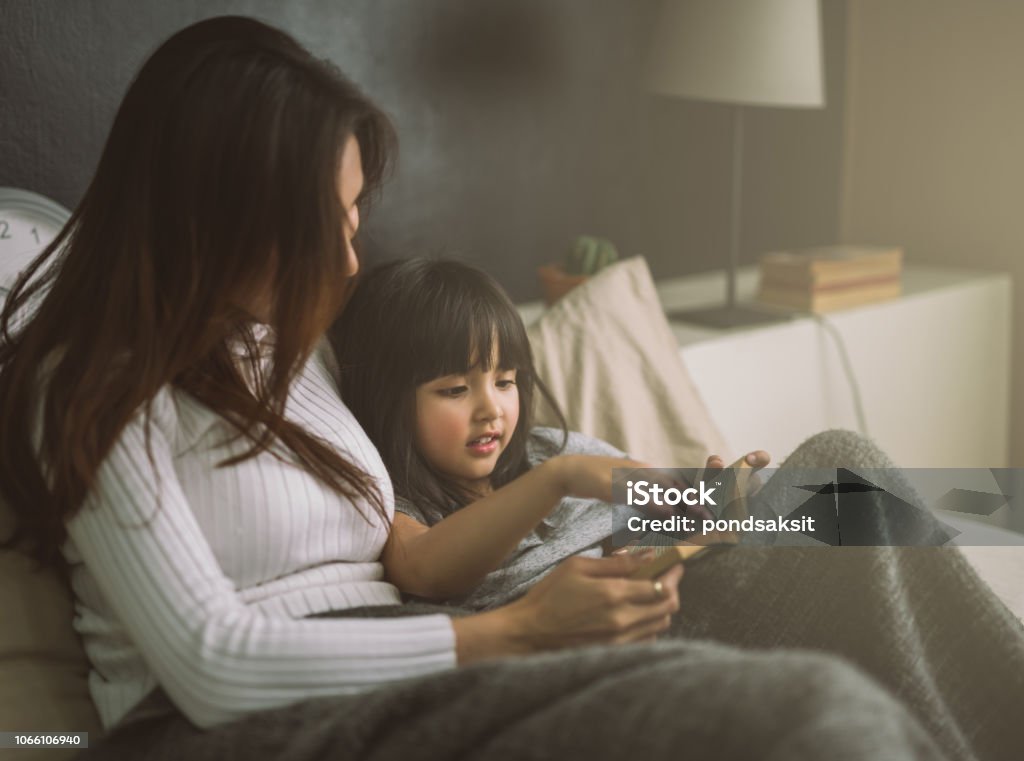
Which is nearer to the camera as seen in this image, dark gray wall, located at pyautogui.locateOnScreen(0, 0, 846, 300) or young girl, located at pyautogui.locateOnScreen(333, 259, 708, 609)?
young girl, located at pyautogui.locateOnScreen(333, 259, 708, 609)

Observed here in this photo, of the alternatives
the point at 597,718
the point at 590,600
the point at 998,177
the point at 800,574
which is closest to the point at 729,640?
the point at 800,574

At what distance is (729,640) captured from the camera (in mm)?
963

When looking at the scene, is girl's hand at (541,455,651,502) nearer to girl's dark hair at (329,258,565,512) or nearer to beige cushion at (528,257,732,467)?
girl's dark hair at (329,258,565,512)

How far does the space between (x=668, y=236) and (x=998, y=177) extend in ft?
2.48

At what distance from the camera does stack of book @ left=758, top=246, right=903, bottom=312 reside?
1991mm

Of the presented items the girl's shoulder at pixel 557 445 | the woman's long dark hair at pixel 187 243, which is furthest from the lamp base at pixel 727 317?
the woman's long dark hair at pixel 187 243

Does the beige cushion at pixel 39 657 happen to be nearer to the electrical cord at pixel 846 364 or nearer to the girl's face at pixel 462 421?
the girl's face at pixel 462 421

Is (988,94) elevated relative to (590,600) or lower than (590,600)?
elevated

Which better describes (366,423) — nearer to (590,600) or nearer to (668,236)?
(590,600)

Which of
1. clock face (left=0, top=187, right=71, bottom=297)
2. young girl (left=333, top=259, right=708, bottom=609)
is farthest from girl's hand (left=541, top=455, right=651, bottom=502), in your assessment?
clock face (left=0, top=187, right=71, bottom=297)

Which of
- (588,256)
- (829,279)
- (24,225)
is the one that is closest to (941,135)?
(829,279)

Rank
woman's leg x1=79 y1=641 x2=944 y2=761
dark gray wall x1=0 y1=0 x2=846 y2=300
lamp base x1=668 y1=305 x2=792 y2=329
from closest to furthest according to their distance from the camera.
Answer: woman's leg x1=79 y1=641 x2=944 y2=761
dark gray wall x1=0 y1=0 x2=846 y2=300
lamp base x1=668 y1=305 x2=792 y2=329

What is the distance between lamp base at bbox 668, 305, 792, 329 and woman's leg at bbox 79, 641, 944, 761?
3.97ft

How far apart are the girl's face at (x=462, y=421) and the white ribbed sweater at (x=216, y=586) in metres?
0.20
